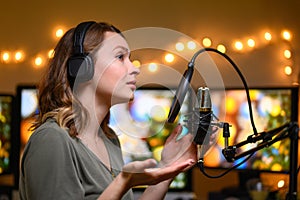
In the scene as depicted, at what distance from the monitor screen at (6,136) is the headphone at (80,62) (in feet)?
4.96

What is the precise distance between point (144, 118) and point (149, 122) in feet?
0.36

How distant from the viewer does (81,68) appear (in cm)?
105

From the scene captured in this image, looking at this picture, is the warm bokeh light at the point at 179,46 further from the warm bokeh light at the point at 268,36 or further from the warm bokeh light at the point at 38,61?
the warm bokeh light at the point at 38,61

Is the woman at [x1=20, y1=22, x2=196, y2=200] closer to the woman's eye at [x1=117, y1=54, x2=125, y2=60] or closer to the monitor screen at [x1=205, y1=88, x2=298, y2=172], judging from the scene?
the woman's eye at [x1=117, y1=54, x2=125, y2=60]

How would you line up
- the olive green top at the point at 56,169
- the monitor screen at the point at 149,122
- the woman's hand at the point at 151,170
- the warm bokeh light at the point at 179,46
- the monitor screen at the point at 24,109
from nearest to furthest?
the woman's hand at the point at 151,170 < the olive green top at the point at 56,169 < the monitor screen at the point at 149,122 < the monitor screen at the point at 24,109 < the warm bokeh light at the point at 179,46

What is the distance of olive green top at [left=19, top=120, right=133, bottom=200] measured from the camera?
0.95 metres

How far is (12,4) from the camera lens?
2.81 meters

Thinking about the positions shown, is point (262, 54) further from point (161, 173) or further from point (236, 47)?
point (161, 173)

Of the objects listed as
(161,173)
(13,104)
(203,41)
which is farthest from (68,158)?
(203,41)

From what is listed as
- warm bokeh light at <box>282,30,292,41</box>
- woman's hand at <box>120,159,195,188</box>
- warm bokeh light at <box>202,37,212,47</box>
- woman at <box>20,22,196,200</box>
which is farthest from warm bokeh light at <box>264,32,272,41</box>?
woman's hand at <box>120,159,195,188</box>

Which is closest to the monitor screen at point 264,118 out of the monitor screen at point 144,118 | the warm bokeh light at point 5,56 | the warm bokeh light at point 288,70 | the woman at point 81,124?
the monitor screen at point 144,118

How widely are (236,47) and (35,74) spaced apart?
1.01 metres

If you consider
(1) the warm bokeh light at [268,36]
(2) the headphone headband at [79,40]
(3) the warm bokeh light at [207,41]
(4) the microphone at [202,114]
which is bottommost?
(4) the microphone at [202,114]

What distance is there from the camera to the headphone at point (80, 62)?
1.05m
